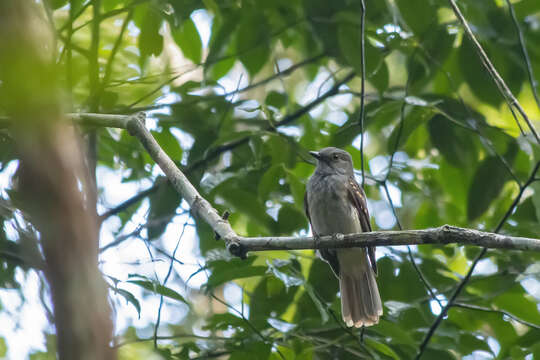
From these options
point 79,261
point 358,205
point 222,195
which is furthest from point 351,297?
point 79,261

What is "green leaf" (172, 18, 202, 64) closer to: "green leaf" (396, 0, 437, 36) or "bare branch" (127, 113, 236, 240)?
"bare branch" (127, 113, 236, 240)

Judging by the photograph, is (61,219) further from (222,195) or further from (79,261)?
(222,195)

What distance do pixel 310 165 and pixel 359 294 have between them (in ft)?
4.31

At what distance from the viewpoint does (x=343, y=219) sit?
18.8 feet

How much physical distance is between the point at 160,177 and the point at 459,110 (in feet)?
9.33

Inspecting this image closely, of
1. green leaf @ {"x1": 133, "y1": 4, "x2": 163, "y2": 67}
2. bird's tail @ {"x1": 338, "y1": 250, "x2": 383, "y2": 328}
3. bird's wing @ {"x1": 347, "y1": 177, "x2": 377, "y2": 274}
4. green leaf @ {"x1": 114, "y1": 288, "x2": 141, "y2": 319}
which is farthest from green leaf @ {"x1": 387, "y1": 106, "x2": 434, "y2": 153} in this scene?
green leaf @ {"x1": 114, "y1": 288, "x2": 141, "y2": 319}

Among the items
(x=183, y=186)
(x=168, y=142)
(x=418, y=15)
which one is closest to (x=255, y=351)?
(x=183, y=186)

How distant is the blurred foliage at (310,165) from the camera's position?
4.62 meters

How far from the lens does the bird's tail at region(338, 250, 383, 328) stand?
528cm

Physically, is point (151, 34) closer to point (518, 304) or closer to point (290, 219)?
point (290, 219)

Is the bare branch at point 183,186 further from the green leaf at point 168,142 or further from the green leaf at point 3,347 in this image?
the green leaf at point 3,347

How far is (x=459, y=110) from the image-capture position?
592 cm

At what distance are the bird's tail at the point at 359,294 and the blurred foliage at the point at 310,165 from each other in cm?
15

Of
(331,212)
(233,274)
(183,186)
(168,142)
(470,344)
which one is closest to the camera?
(183,186)
